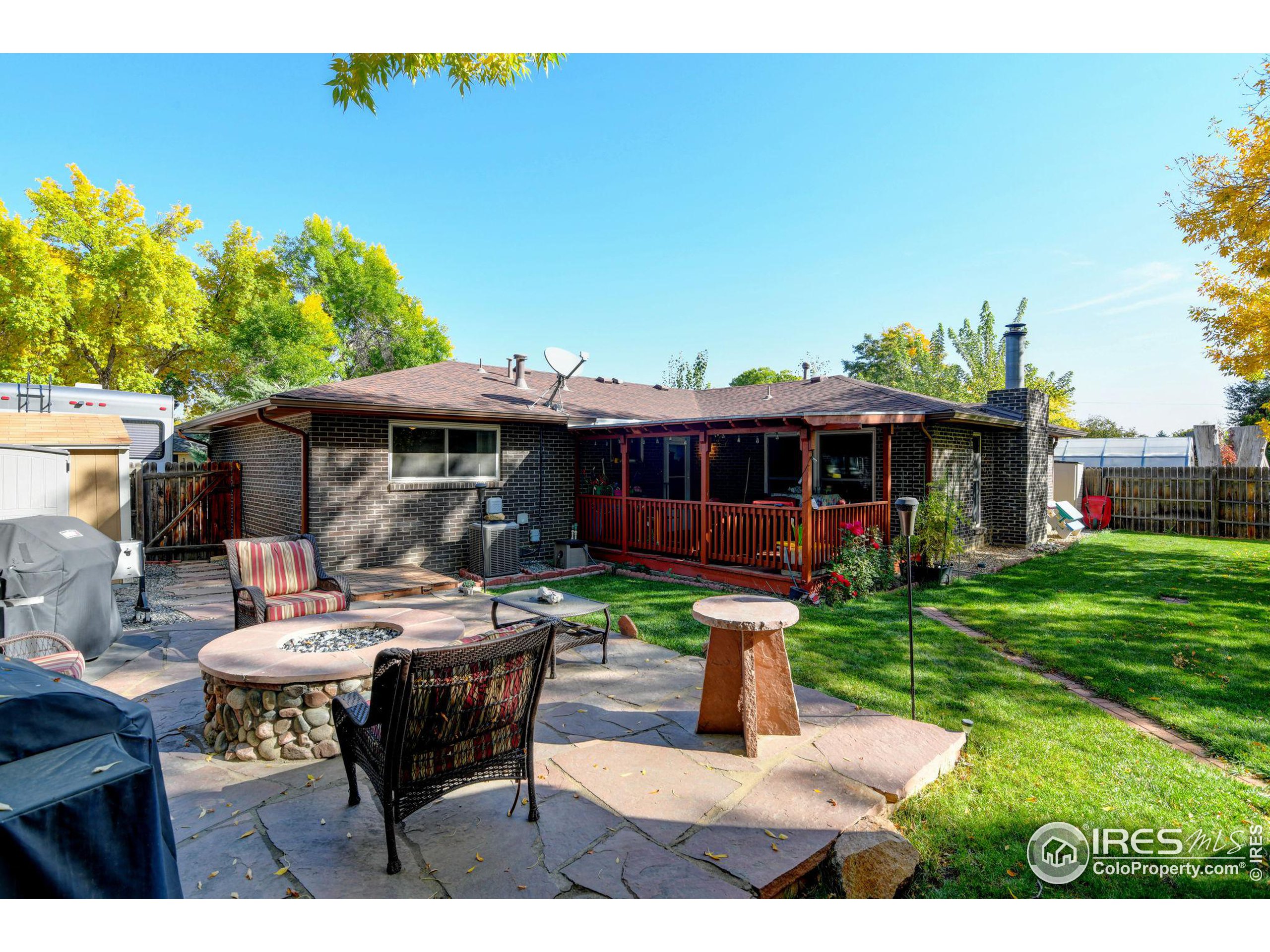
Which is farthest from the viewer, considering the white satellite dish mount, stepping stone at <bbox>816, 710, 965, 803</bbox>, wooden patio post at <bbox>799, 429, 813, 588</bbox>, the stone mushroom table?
the white satellite dish mount

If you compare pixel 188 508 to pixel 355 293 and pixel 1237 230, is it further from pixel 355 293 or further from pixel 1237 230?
pixel 355 293

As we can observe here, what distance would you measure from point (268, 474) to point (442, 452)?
10.5ft

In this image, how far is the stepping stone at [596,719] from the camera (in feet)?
13.3

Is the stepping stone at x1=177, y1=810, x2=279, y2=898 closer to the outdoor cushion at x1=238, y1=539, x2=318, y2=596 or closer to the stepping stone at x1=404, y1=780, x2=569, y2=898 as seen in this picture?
the stepping stone at x1=404, y1=780, x2=569, y2=898

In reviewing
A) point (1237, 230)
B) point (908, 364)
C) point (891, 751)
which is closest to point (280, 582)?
point (891, 751)

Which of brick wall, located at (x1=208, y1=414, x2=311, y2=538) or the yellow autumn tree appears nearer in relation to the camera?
the yellow autumn tree

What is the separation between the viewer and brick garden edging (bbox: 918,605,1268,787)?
3.66m

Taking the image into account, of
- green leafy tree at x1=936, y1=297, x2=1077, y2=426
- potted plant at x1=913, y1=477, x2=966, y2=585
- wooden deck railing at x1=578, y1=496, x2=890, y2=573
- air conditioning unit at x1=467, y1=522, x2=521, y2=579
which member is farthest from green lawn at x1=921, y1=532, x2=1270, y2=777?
green leafy tree at x1=936, y1=297, x2=1077, y2=426

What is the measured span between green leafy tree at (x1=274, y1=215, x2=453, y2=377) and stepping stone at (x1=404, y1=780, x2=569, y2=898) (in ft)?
112

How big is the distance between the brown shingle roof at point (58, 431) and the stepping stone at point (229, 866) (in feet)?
26.8

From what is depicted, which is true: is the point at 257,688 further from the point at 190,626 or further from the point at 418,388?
the point at 418,388

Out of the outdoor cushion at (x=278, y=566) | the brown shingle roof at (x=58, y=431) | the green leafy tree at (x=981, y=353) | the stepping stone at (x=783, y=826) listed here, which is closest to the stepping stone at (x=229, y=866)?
the stepping stone at (x=783, y=826)

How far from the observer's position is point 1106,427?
37.3 metres
